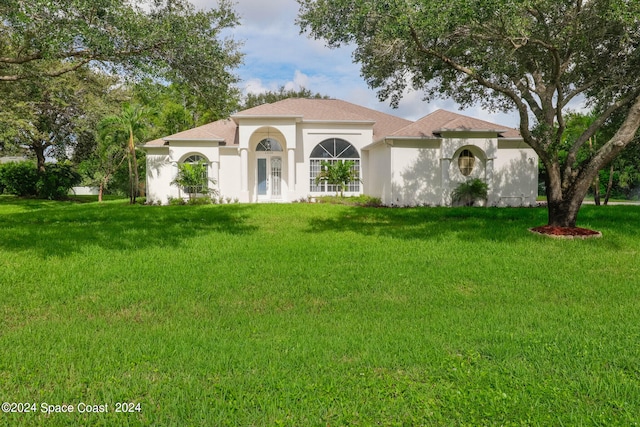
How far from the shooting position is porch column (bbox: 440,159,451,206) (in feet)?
62.6

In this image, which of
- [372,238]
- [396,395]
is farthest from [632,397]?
[372,238]

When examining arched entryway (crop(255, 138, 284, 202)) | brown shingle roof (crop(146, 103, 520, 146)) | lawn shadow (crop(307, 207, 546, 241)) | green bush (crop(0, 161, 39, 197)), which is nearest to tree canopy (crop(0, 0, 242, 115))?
lawn shadow (crop(307, 207, 546, 241))

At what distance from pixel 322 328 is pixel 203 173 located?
17705mm

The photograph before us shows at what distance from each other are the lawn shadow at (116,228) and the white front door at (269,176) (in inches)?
196

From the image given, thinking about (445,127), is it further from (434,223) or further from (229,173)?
(229,173)

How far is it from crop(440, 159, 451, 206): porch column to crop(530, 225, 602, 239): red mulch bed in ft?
26.0

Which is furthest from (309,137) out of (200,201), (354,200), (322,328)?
(322,328)

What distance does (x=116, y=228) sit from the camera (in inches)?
472

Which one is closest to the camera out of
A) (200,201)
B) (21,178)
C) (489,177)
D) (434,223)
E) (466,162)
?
(434,223)

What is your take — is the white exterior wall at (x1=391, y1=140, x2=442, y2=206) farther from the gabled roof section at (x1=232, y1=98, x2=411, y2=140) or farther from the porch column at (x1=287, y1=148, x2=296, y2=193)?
the porch column at (x1=287, y1=148, x2=296, y2=193)

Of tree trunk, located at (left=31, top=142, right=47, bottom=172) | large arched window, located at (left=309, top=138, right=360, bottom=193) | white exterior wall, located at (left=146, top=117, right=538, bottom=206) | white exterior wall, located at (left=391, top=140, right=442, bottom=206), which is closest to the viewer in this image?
white exterior wall, located at (left=391, top=140, right=442, bottom=206)

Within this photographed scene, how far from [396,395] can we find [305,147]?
18.6m

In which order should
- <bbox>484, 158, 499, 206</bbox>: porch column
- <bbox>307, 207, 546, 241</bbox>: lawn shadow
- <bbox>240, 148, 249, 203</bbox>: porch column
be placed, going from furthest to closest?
<bbox>240, 148, 249, 203</bbox>: porch column, <bbox>484, 158, 499, 206</bbox>: porch column, <bbox>307, 207, 546, 241</bbox>: lawn shadow

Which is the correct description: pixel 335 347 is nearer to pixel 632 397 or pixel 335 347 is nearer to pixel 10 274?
pixel 632 397
